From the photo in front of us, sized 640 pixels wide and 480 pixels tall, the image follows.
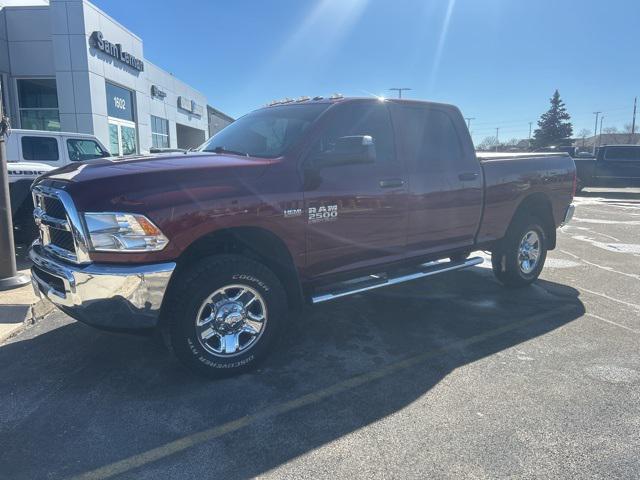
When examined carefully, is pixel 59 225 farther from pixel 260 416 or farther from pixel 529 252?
pixel 529 252

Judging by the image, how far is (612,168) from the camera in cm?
2028

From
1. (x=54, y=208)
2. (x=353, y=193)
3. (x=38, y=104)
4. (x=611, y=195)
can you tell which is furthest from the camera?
(x=611, y=195)

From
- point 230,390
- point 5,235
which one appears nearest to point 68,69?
point 5,235

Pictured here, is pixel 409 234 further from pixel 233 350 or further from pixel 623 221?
pixel 623 221

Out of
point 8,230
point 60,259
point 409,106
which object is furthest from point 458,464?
point 8,230

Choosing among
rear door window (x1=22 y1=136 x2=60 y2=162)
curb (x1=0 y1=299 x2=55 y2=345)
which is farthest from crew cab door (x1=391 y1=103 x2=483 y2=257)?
rear door window (x1=22 y1=136 x2=60 y2=162)

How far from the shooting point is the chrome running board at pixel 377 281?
4.10m

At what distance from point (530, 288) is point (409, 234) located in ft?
7.98

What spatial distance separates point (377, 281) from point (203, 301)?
169 cm

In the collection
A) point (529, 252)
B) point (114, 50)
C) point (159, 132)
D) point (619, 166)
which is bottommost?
point (529, 252)

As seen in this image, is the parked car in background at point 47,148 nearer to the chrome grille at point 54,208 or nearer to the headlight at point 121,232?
the chrome grille at point 54,208

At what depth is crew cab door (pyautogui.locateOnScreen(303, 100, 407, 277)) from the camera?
3807mm

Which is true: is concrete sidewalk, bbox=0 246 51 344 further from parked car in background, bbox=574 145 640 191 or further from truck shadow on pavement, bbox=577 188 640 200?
truck shadow on pavement, bbox=577 188 640 200

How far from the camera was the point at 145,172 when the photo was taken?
3.22 metres
